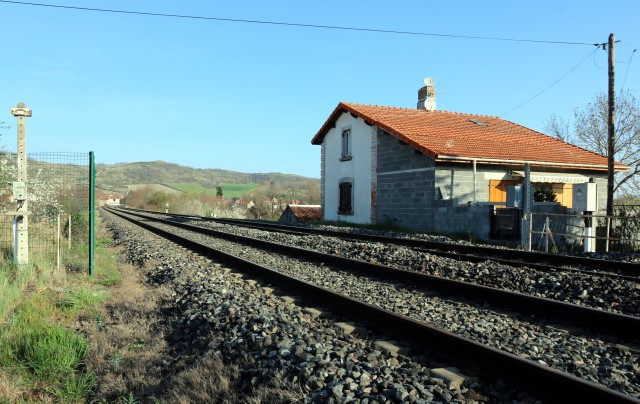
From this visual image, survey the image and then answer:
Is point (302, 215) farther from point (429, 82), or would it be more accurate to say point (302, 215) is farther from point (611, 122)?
point (611, 122)

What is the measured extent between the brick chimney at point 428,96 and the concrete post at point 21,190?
971 inches

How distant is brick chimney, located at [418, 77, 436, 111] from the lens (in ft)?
102

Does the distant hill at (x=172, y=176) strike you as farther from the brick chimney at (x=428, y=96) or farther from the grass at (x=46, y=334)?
the grass at (x=46, y=334)

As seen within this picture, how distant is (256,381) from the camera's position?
12.7 feet

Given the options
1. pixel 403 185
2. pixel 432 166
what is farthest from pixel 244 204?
pixel 432 166

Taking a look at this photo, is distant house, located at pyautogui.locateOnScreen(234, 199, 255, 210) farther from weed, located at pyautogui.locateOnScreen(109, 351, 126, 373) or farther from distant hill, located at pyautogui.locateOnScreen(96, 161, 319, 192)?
distant hill, located at pyautogui.locateOnScreen(96, 161, 319, 192)

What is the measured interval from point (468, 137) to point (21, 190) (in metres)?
20.0

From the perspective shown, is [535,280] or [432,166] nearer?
→ [535,280]

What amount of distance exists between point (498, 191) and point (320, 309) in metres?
17.4

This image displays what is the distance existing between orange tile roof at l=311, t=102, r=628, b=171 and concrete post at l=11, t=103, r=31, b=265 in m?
14.3

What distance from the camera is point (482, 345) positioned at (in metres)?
4.07

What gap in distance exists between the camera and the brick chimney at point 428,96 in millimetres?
31000

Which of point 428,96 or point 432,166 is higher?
point 428,96

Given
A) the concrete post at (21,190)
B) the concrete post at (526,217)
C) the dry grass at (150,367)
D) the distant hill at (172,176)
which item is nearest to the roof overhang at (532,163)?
the concrete post at (526,217)
